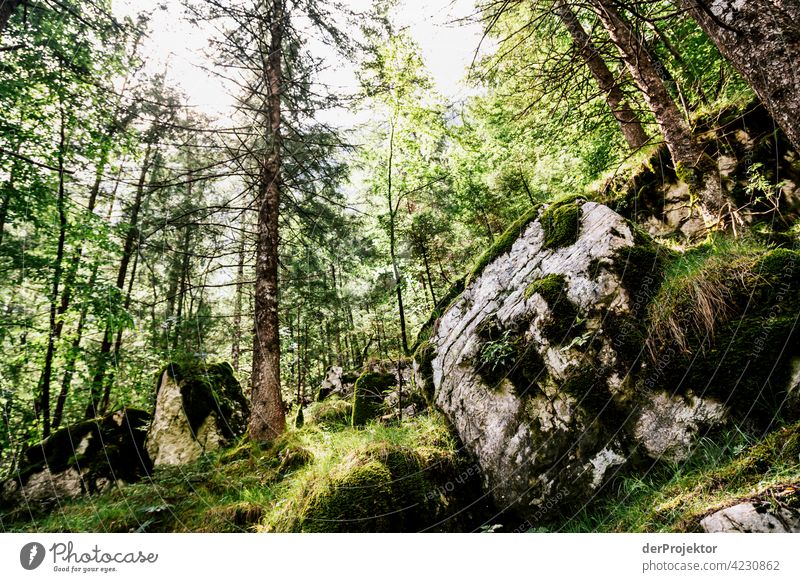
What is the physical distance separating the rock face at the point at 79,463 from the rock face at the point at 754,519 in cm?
597

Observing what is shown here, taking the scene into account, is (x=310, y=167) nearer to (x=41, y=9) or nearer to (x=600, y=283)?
(x=41, y=9)

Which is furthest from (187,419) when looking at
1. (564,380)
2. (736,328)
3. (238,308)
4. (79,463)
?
(736,328)

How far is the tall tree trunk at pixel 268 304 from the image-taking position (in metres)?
4.38

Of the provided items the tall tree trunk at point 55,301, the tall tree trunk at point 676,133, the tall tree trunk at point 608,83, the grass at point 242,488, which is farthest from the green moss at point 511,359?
the tall tree trunk at point 55,301

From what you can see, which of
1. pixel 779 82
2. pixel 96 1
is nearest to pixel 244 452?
pixel 96 1

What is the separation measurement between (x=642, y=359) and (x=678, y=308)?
1.91 feet

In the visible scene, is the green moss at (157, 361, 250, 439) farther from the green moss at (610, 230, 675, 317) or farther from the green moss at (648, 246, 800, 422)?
the green moss at (648, 246, 800, 422)

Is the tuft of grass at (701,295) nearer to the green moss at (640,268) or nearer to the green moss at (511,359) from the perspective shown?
the green moss at (640,268)

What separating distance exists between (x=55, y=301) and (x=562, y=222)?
235 inches

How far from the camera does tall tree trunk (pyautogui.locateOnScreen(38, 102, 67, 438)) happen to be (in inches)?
119

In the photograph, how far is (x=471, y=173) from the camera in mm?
9102

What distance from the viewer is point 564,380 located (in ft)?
9.95

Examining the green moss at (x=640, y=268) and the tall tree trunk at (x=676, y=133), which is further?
the tall tree trunk at (x=676, y=133)
